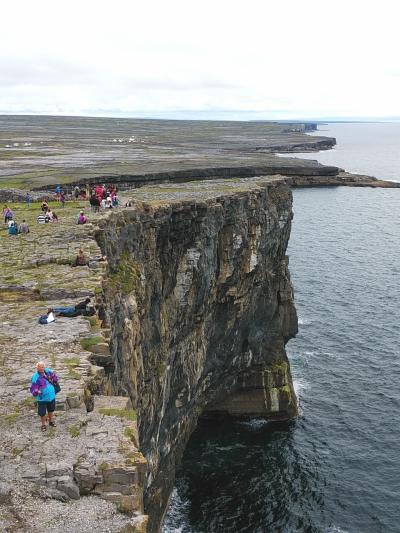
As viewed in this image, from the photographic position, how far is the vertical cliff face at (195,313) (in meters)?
28.5

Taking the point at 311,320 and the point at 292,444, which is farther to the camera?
the point at 311,320

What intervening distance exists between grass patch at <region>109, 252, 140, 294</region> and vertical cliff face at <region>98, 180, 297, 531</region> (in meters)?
0.07

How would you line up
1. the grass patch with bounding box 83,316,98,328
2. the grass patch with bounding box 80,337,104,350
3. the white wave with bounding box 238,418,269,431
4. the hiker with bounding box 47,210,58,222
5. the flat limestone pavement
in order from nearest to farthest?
the flat limestone pavement → the grass patch with bounding box 80,337,104,350 → the grass patch with bounding box 83,316,98,328 → the hiker with bounding box 47,210,58,222 → the white wave with bounding box 238,418,269,431

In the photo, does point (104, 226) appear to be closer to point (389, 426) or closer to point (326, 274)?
point (389, 426)

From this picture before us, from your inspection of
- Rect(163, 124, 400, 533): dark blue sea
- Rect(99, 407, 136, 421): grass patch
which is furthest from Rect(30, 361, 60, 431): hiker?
Rect(163, 124, 400, 533): dark blue sea

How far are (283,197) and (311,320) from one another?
20331mm

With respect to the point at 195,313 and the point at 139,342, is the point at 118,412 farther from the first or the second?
the point at 195,313

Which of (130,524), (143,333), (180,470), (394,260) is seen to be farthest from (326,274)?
(130,524)

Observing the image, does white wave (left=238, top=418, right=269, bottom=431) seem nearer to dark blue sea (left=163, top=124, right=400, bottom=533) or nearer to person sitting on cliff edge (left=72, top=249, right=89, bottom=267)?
dark blue sea (left=163, top=124, right=400, bottom=533)

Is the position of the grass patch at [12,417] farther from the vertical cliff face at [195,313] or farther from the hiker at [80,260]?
the hiker at [80,260]

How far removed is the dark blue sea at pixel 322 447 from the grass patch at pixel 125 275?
67.9 feet

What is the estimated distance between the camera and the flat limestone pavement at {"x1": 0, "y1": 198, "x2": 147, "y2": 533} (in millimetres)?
11641

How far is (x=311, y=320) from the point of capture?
7119cm

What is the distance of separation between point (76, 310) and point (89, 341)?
7.82ft
